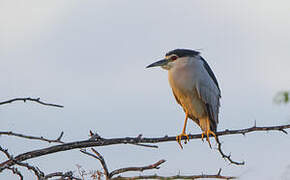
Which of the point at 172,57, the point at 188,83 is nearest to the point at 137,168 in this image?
the point at 188,83

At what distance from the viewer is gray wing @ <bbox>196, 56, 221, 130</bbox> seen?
19.8 ft

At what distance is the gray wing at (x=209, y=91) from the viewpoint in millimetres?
6031

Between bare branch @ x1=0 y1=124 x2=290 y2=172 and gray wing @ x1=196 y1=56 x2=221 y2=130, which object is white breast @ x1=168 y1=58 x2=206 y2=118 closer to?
gray wing @ x1=196 y1=56 x2=221 y2=130

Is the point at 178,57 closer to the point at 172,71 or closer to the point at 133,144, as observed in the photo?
the point at 172,71

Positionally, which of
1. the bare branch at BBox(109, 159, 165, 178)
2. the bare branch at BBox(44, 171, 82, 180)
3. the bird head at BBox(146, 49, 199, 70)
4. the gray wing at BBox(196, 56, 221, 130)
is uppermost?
the bird head at BBox(146, 49, 199, 70)

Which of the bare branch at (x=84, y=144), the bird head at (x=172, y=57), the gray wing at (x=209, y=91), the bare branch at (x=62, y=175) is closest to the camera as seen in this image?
the bare branch at (x=62, y=175)

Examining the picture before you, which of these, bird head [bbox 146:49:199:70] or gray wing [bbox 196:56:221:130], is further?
bird head [bbox 146:49:199:70]

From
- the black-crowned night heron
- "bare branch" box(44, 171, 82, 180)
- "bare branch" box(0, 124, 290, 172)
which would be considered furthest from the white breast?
"bare branch" box(44, 171, 82, 180)

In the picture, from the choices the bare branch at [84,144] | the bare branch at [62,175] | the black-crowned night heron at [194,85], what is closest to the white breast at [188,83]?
the black-crowned night heron at [194,85]

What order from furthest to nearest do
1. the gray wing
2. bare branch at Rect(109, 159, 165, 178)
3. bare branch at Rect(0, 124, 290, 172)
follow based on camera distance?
1. the gray wing
2. bare branch at Rect(0, 124, 290, 172)
3. bare branch at Rect(109, 159, 165, 178)

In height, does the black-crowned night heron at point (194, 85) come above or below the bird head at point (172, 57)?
below

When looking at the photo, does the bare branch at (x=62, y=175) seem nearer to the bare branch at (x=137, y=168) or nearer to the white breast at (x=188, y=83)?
the bare branch at (x=137, y=168)

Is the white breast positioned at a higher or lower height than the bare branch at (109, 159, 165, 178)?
higher

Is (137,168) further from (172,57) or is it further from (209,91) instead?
(172,57)
